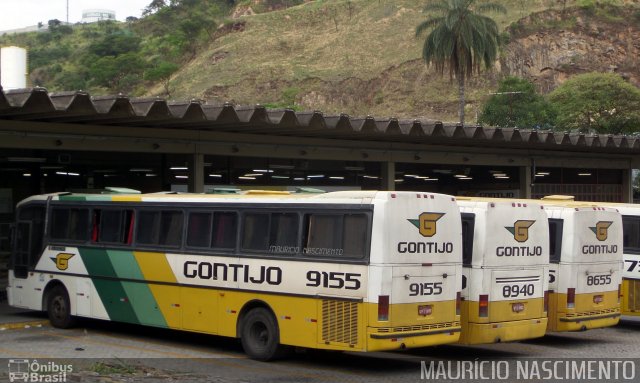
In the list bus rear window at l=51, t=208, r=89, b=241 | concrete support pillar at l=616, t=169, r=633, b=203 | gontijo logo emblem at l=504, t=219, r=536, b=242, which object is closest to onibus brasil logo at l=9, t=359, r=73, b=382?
bus rear window at l=51, t=208, r=89, b=241

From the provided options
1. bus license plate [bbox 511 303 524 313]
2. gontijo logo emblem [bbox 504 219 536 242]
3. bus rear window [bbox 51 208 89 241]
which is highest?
gontijo logo emblem [bbox 504 219 536 242]

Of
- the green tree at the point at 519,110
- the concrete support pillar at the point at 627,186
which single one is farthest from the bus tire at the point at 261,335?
the green tree at the point at 519,110

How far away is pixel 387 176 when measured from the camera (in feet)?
95.3

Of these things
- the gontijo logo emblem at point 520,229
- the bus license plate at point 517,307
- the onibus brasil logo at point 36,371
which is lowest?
the onibus brasil logo at point 36,371

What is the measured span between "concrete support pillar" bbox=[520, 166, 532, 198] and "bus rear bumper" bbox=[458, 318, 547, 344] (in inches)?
731

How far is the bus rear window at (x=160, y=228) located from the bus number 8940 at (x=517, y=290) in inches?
222

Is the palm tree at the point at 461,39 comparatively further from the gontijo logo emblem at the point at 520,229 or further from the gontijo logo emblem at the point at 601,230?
the gontijo logo emblem at the point at 520,229

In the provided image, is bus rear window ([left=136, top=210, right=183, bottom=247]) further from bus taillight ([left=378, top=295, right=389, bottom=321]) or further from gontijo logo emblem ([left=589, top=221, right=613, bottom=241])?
gontijo logo emblem ([left=589, top=221, right=613, bottom=241])

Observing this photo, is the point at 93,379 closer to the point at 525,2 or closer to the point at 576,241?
the point at 576,241

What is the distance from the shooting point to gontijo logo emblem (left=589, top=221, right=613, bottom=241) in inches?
682

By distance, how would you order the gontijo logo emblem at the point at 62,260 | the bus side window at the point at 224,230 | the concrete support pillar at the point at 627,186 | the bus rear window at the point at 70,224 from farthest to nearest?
the concrete support pillar at the point at 627,186 < the gontijo logo emblem at the point at 62,260 < the bus rear window at the point at 70,224 < the bus side window at the point at 224,230

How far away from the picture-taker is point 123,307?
17.2m

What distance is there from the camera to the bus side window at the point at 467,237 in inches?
596

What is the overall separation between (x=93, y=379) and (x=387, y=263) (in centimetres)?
440
